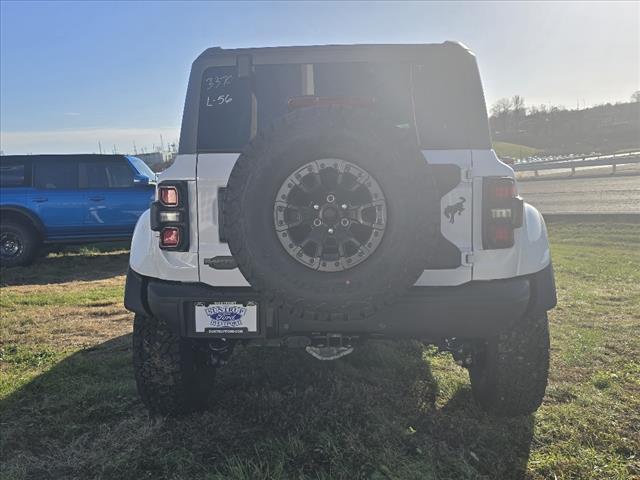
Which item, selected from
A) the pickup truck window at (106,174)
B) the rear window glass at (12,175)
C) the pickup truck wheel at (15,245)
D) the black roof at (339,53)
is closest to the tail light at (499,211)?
the black roof at (339,53)

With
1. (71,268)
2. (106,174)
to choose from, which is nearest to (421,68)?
(71,268)

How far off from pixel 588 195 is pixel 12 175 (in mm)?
14087

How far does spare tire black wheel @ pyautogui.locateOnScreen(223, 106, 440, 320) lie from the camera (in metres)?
2.17

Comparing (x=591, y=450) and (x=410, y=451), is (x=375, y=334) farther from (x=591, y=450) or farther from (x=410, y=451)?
(x=591, y=450)

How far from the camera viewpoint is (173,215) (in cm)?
247

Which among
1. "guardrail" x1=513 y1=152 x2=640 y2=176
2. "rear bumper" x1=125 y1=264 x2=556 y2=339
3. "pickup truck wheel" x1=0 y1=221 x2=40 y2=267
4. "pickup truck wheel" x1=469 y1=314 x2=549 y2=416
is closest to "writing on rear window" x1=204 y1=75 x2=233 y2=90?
"rear bumper" x1=125 y1=264 x2=556 y2=339

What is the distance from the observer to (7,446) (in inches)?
A: 107

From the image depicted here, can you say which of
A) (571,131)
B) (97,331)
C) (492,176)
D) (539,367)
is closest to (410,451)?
(539,367)

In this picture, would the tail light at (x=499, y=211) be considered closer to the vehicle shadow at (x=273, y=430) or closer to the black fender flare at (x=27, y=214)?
the vehicle shadow at (x=273, y=430)

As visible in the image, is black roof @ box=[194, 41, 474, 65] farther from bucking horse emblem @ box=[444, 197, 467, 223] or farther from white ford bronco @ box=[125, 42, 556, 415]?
bucking horse emblem @ box=[444, 197, 467, 223]

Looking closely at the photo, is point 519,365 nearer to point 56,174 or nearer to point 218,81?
point 218,81

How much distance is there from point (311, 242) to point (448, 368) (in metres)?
1.93

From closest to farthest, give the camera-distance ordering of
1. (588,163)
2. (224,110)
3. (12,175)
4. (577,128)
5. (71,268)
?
(224,110) < (71,268) < (12,175) < (588,163) < (577,128)

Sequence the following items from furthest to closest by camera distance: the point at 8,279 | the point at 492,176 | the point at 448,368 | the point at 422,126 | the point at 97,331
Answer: the point at 8,279 → the point at 97,331 → the point at 448,368 → the point at 422,126 → the point at 492,176
